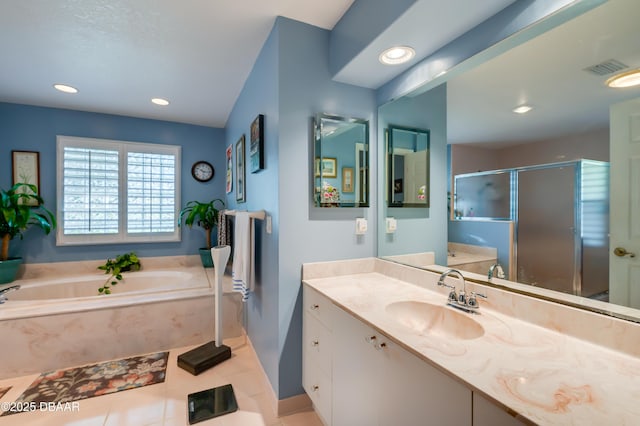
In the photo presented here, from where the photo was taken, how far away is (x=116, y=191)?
3.36 m

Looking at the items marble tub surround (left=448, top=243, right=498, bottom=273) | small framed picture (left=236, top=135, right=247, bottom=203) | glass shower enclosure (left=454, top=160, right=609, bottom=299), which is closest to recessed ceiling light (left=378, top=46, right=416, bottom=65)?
glass shower enclosure (left=454, top=160, right=609, bottom=299)

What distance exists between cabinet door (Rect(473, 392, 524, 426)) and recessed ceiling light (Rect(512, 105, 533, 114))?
45.2 inches

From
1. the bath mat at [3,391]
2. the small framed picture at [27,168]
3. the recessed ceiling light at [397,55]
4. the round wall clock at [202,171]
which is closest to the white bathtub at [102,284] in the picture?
the bath mat at [3,391]

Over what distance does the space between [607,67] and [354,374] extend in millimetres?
1476

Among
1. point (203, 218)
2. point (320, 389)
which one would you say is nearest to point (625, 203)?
point (320, 389)

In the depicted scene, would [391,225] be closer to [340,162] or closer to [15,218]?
[340,162]

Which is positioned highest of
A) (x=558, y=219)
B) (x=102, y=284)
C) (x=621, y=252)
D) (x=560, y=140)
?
(x=560, y=140)

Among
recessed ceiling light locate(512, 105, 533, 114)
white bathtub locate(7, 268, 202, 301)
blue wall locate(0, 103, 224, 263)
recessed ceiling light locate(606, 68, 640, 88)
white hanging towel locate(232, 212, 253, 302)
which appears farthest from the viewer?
blue wall locate(0, 103, 224, 263)

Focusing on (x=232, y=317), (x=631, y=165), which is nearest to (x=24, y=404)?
(x=232, y=317)

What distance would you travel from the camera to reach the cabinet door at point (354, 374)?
108 centimetres

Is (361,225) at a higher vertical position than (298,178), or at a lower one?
lower

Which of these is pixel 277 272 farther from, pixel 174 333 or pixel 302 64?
pixel 174 333

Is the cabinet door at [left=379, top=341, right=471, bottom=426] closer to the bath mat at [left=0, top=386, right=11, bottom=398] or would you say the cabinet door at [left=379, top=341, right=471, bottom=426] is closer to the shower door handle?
the shower door handle

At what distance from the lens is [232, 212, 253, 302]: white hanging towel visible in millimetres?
2004
